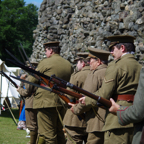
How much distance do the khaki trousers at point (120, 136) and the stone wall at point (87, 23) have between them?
9.06ft

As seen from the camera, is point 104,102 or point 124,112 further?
point 104,102

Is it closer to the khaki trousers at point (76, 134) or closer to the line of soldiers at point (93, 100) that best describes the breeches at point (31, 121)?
the line of soldiers at point (93, 100)

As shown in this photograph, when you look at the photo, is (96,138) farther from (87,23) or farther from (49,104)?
(87,23)

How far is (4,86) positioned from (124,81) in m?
10.7

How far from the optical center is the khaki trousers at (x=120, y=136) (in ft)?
10.1

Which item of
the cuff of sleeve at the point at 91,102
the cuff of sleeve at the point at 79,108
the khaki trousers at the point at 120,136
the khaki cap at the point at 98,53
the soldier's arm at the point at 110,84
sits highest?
the khaki cap at the point at 98,53

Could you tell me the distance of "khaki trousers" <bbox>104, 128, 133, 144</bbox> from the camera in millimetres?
3090

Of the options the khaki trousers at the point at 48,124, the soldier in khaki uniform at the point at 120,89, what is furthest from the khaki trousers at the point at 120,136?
the khaki trousers at the point at 48,124

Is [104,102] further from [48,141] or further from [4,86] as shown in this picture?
[4,86]

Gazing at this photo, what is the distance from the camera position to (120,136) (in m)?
3.12

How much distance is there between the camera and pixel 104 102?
278 cm

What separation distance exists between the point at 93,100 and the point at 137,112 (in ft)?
4.16

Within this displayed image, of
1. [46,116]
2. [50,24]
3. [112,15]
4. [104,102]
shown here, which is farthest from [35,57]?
[104,102]

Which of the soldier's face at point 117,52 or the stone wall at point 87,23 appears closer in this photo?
the soldier's face at point 117,52
